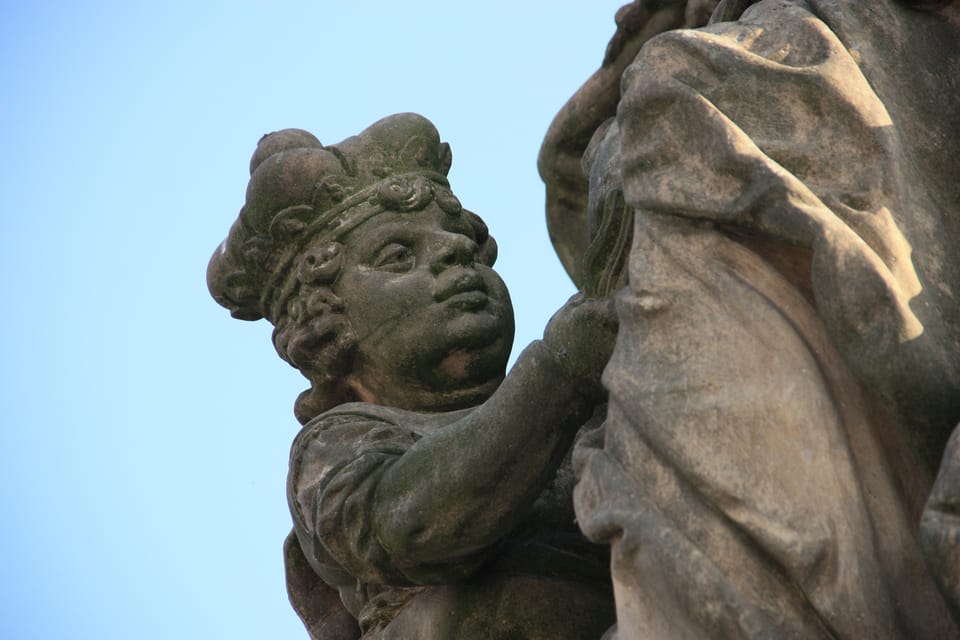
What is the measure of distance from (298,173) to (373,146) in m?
0.32

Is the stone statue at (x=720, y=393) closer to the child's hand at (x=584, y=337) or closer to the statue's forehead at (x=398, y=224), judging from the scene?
the child's hand at (x=584, y=337)

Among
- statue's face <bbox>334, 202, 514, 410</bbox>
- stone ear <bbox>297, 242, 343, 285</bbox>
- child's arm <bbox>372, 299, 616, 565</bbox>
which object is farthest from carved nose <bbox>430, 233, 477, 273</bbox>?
child's arm <bbox>372, 299, 616, 565</bbox>

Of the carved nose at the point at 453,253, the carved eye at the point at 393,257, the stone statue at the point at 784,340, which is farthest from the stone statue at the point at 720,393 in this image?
the carved eye at the point at 393,257

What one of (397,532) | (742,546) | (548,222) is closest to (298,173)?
(548,222)

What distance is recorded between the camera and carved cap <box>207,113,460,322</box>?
228 inches

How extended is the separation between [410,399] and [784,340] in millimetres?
1932

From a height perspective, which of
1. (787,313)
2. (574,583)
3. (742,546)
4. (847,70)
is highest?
(847,70)

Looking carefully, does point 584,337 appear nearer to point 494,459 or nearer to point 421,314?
point 494,459

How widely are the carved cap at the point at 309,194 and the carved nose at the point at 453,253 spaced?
0.66 ft

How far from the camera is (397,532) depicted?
4.77m

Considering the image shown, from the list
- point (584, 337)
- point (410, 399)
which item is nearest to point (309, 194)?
point (410, 399)

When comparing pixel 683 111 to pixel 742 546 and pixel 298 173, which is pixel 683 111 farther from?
pixel 298 173

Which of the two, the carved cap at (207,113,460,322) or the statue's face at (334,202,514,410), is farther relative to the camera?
the carved cap at (207,113,460,322)

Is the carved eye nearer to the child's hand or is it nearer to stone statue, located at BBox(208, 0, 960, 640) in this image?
stone statue, located at BBox(208, 0, 960, 640)
